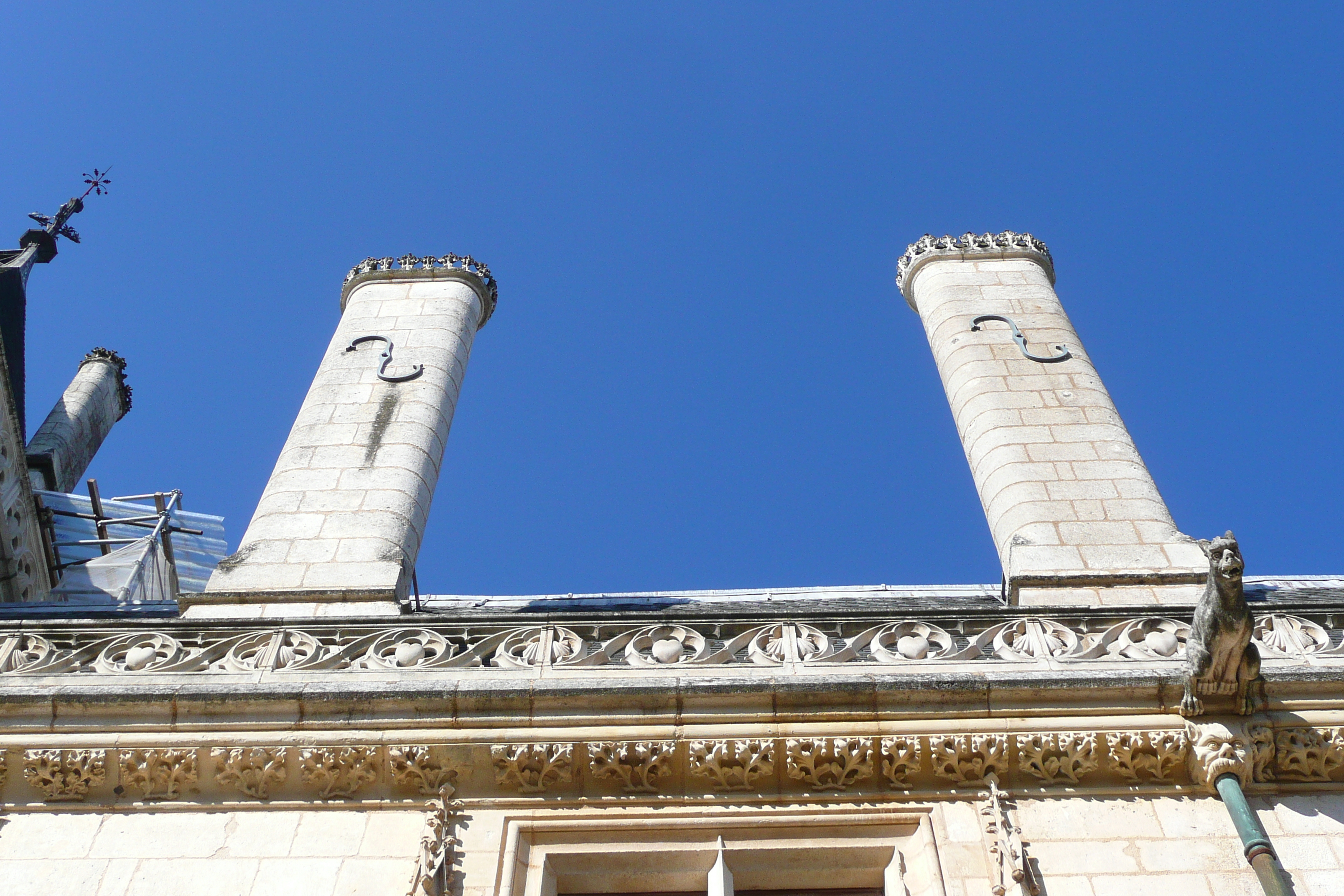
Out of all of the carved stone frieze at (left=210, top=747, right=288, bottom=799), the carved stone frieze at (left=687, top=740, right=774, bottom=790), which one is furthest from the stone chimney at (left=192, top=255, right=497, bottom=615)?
the carved stone frieze at (left=687, top=740, right=774, bottom=790)

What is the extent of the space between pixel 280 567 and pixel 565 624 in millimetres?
2556

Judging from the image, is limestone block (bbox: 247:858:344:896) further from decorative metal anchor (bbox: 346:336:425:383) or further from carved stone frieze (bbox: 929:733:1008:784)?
decorative metal anchor (bbox: 346:336:425:383)

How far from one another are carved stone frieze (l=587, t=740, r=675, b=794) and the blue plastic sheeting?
1267 centimetres

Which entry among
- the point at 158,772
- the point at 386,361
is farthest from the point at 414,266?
the point at 158,772

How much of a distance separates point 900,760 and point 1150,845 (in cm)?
114

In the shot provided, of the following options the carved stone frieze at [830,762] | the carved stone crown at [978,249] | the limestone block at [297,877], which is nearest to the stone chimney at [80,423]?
the carved stone crown at [978,249]

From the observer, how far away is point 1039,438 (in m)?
10.5

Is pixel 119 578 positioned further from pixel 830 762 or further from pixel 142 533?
pixel 830 762

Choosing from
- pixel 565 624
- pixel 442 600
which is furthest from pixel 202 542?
pixel 565 624

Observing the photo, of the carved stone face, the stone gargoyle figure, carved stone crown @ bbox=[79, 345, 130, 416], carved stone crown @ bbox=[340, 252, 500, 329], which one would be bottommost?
the carved stone face

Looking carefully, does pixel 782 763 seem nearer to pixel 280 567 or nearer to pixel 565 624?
pixel 565 624

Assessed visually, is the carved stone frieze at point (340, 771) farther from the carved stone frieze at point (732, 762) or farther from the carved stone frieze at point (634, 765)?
the carved stone frieze at point (732, 762)

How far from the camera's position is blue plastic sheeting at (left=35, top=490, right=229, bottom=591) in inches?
734

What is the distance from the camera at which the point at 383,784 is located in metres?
6.71
